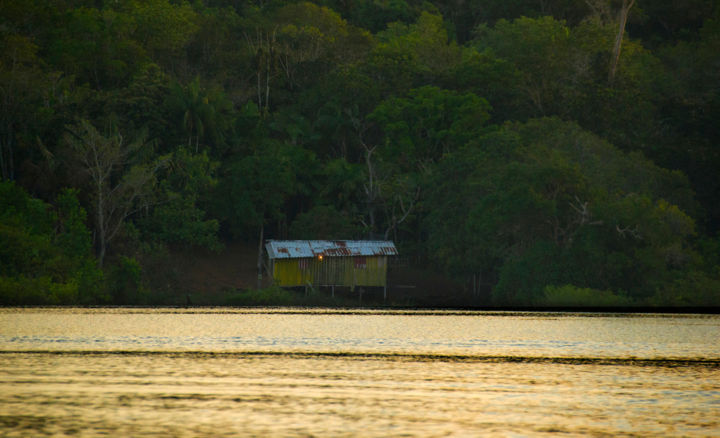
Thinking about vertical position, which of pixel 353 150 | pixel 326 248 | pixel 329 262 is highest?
pixel 353 150

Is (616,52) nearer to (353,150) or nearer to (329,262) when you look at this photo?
(353,150)

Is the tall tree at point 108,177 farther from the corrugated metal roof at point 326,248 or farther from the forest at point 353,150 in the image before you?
the corrugated metal roof at point 326,248

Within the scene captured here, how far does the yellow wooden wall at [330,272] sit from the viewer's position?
187 feet

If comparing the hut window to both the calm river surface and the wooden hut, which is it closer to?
the wooden hut

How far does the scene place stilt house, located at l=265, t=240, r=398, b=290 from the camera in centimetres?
5703

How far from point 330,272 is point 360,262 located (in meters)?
2.07

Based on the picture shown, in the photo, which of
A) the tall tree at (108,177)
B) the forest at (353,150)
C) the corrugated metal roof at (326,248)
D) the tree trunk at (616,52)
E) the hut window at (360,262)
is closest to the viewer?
the forest at (353,150)

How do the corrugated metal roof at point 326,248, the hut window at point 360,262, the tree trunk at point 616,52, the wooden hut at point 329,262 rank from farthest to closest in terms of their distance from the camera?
the tree trunk at point 616,52
the hut window at point 360,262
the wooden hut at point 329,262
the corrugated metal roof at point 326,248

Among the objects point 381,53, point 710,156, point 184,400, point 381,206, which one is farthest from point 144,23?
point 184,400

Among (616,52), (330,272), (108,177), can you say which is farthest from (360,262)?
(616,52)

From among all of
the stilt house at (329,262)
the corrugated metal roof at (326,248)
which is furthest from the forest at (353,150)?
the stilt house at (329,262)

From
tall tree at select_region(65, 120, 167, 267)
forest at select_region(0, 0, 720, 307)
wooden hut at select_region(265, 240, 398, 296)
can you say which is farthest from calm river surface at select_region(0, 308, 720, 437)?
wooden hut at select_region(265, 240, 398, 296)

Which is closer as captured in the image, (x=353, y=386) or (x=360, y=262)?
(x=353, y=386)

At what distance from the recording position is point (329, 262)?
58.2 meters
